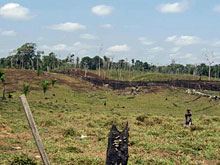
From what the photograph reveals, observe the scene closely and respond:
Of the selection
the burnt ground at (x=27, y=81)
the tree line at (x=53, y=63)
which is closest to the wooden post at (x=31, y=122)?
the burnt ground at (x=27, y=81)

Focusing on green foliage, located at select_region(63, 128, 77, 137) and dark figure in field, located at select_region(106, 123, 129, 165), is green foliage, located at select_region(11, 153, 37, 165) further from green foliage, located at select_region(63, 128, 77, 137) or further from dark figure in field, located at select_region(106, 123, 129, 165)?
green foliage, located at select_region(63, 128, 77, 137)

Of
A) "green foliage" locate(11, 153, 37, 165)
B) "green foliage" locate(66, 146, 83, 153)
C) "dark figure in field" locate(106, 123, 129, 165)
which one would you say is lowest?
"green foliage" locate(66, 146, 83, 153)

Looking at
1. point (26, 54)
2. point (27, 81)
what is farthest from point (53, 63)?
point (27, 81)

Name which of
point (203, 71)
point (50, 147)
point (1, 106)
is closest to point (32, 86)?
point (1, 106)

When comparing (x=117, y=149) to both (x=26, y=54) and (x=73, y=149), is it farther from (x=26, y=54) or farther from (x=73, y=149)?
(x=26, y=54)

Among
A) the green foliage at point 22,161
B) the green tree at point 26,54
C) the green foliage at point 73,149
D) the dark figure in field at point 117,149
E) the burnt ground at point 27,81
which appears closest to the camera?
the dark figure in field at point 117,149

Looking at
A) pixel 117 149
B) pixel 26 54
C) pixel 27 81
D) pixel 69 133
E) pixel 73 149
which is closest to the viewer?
pixel 117 149

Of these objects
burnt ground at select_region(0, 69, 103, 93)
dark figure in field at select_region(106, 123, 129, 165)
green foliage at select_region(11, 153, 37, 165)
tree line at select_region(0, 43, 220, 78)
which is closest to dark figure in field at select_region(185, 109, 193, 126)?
green foliage at select_region(11, 153, 37, 165)

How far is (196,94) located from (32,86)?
40341 millimetres

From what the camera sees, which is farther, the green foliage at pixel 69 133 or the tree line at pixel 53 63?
the tree line at pixel 53 63

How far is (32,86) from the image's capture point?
68.8 m

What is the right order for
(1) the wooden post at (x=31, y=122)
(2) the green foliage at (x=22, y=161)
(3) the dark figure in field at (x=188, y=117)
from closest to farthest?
(1) the wooden post at (x=31, y=122) < (2) the green foliage at (x=22, y=161) < (3) the dark figure in field at (x=188, y=117)

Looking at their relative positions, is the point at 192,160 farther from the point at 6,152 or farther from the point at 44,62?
the point at 44,62

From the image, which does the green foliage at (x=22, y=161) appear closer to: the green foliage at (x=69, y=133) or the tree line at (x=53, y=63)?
the green foliage at (x=69, y=133)
